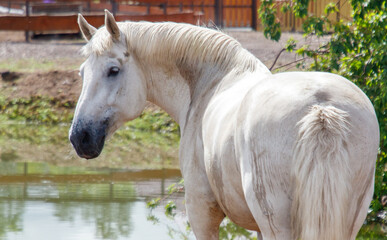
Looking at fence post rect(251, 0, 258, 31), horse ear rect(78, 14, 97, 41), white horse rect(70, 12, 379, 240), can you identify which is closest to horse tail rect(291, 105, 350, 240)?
white horse rect(70, 12, 379, 240)

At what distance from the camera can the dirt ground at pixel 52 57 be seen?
51.5ft

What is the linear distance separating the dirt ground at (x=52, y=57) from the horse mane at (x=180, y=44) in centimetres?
955

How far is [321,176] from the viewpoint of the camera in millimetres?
2598

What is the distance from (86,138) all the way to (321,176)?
145 cm

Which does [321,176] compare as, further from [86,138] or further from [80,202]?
[80,202]

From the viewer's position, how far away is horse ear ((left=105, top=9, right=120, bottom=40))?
3619 millimetres

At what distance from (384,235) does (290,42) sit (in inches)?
80.2

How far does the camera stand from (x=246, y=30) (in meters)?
23.1

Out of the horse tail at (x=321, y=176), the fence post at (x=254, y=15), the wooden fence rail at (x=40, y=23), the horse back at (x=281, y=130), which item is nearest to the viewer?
the horse tail at (x=321, y=176)

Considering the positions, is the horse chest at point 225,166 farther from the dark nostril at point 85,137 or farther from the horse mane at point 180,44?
the dark nostril at point 85,137

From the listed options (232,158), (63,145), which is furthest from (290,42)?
(63,145)

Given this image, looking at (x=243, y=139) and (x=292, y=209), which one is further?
(x=243, y=139)

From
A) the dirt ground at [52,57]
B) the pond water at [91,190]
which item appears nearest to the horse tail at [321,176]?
the pond water at [91,190]

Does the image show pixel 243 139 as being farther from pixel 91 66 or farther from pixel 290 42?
pixel 290 42
